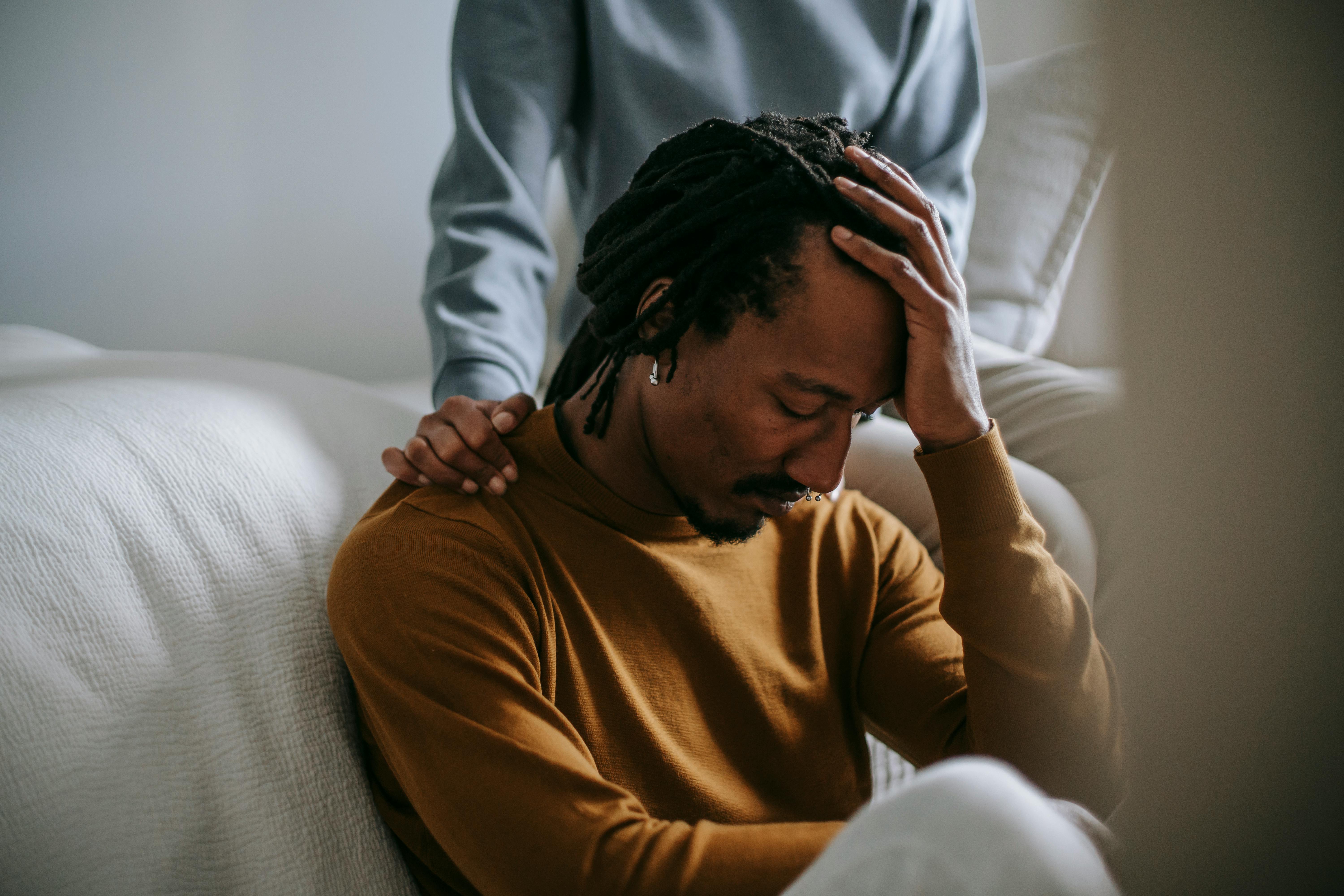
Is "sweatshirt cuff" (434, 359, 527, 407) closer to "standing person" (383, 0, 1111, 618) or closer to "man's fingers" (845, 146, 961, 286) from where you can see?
"standing person" (383, 0, 1111, 618)

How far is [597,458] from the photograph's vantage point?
81 cm

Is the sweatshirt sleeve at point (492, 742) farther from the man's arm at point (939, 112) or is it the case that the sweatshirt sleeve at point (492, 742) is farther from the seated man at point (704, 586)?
the man's arm at point (939, 112)

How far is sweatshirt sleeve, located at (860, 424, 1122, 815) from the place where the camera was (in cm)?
72

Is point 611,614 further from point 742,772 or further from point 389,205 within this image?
point 389,205

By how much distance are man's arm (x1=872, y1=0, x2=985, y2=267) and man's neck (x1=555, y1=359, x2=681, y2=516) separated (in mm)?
618

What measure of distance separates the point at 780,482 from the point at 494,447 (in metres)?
0.25

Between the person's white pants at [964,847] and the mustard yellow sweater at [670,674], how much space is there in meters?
0.16

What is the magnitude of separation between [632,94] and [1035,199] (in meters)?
0.81

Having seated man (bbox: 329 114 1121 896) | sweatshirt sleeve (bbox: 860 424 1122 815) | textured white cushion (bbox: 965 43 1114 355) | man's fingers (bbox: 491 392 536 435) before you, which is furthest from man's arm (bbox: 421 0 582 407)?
textured white cushion (bbox: 965 43 1114 355)

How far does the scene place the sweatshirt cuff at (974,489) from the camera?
0.73 m

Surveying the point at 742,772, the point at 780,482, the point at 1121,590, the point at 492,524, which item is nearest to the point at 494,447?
the point at 492,524

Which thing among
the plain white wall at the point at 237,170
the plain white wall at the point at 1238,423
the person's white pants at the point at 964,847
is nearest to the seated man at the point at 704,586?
the person's white pants at the point at 964,847

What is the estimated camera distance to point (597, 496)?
78 cm

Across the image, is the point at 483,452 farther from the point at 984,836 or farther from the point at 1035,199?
the point at 1035,199
